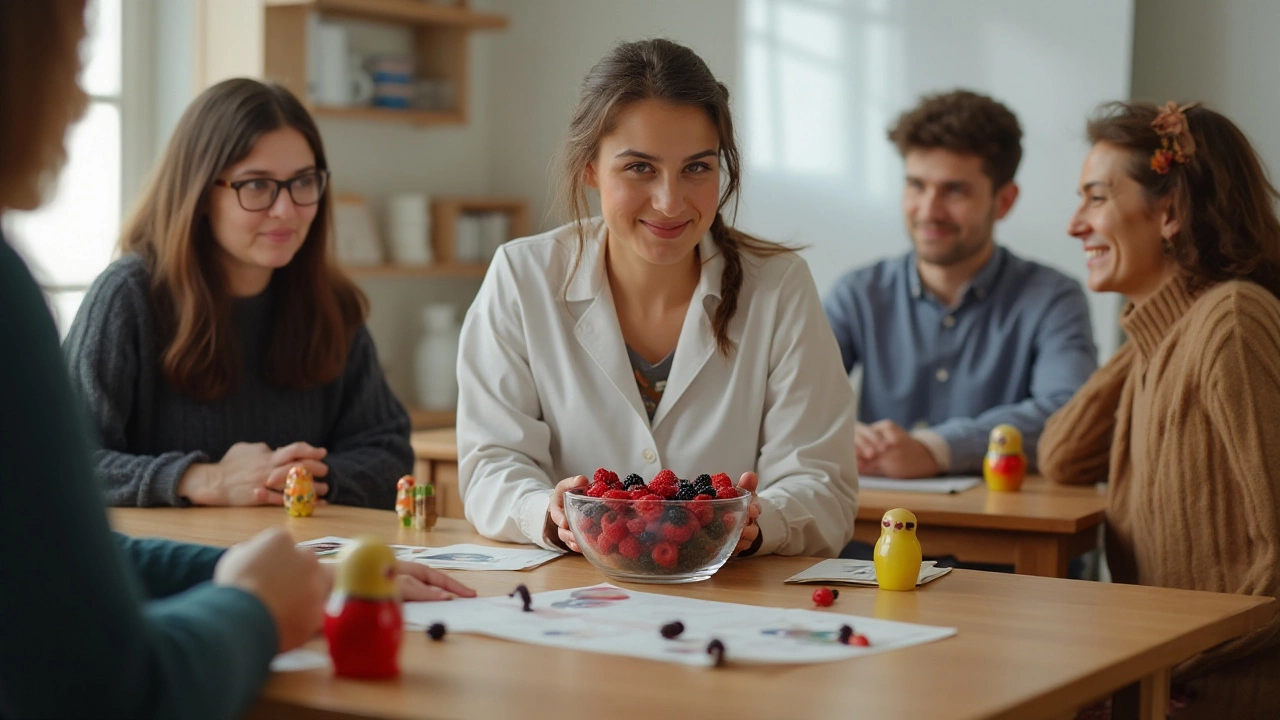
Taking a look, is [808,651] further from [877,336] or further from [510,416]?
[877,336]

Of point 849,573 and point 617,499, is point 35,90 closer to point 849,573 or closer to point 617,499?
point 617,499

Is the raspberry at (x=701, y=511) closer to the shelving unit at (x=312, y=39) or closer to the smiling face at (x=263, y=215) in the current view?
the smiling face at (x=263, y=215)

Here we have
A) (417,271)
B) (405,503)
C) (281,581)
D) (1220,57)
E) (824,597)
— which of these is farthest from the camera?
(417,271)

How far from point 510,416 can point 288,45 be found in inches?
105

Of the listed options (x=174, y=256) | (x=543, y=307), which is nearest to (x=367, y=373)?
(x=174, y=256)

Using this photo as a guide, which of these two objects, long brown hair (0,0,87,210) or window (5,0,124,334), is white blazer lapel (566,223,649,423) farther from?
window (5,0,124,334)

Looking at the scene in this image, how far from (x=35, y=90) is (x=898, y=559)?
3.83ft

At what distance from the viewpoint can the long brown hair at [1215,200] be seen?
Result: 2539mm

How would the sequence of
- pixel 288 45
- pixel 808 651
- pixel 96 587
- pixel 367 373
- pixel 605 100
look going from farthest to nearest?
1. pixel 288 45
2. pixel 367 373
3. pixel 605 100
4. pixel 808 651
5. pixel 96 587

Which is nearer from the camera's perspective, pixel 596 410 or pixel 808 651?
pixel 808 651

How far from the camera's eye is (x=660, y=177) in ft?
7.30

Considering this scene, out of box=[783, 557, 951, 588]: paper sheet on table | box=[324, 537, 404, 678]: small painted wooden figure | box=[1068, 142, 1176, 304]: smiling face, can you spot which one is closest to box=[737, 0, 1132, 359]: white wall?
box=[1068, 142, 1176, 304]: smiling face

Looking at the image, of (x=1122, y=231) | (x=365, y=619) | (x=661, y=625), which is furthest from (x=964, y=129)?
(x=365, y=619)

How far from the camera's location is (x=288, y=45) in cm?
457
